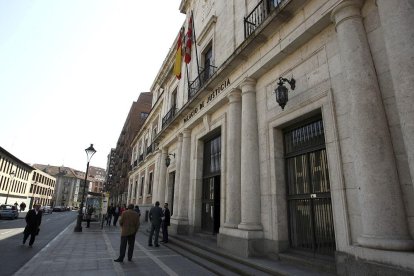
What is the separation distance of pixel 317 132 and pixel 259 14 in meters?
4.65

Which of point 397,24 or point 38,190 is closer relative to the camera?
point 397,24

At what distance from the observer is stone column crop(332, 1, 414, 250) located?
396 centimetres

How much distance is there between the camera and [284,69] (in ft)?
23.6

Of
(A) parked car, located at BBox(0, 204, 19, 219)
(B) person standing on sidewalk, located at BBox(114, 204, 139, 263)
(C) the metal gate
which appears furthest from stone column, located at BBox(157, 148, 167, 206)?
(A) parked car, located at BBox(0, 204, 19, 219)

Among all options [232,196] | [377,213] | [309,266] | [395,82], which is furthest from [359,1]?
[232,196]

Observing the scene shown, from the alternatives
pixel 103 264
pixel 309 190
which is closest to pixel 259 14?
pixel 309 190

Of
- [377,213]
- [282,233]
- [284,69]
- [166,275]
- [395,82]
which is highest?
[284,69]

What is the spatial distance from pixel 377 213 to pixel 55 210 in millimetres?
69786

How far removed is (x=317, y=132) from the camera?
6.23 meters

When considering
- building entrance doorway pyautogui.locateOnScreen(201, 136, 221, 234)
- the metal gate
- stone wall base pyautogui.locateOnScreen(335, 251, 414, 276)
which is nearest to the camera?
stone wall base pyautogui.locateOnScreen(335, 251, 414, 276)

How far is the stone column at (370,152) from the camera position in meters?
3.96

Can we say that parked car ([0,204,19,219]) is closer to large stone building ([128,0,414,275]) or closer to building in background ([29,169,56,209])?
large stone building ([128,0,414,275])

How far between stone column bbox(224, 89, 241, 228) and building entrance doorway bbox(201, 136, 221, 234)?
2106mm

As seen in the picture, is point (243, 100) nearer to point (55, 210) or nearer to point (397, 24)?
point (397, 24)
